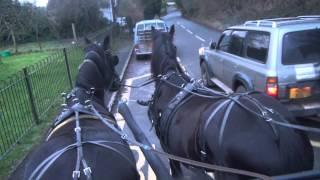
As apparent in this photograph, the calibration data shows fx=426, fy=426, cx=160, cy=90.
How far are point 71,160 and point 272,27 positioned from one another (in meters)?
5.12

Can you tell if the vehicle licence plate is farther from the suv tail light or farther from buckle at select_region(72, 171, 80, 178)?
buckle at select_region(72, 171, 80, 178)

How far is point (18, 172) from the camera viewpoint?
22.3 feet

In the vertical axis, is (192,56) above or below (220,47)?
below

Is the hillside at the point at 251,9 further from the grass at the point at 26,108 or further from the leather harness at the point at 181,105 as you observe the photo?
the leather harness at the point at 181,105

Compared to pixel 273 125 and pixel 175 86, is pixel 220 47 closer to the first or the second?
pixel 175 86

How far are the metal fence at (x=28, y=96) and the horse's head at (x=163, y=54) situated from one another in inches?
124

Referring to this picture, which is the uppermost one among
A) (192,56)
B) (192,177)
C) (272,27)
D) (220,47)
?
(272,27)

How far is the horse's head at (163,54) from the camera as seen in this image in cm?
589

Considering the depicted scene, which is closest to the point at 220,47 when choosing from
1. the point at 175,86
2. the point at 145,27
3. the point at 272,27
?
the point at 272,27

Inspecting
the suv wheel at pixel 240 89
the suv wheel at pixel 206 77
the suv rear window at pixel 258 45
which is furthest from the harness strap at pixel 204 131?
the suv wheel at pixel 206 77

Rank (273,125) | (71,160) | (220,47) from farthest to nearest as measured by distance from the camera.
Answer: (220,47) < (273,125) < (71,160)

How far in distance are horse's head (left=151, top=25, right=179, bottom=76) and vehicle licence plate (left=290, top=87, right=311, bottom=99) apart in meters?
2.15

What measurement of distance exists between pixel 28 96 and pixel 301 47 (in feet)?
21.4

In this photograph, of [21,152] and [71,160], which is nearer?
[71,160]
